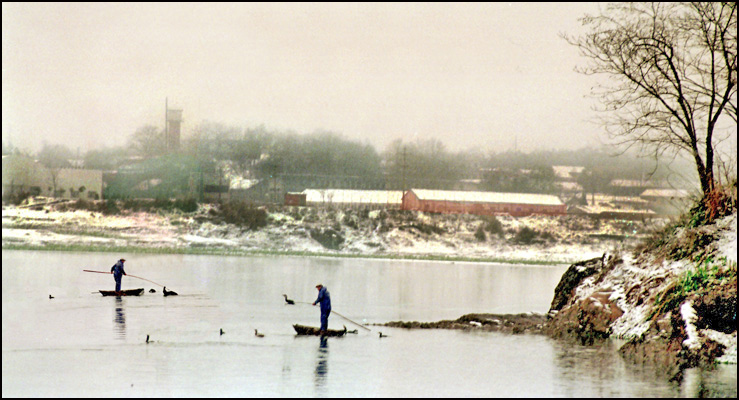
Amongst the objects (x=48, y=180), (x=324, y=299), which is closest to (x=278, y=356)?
(x=324, y=299)

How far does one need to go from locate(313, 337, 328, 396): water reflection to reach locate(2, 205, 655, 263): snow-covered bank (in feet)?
413

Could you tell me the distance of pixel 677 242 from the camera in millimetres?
31812

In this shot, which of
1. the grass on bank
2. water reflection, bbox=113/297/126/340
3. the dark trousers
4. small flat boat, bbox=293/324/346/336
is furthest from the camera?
the grass on bank

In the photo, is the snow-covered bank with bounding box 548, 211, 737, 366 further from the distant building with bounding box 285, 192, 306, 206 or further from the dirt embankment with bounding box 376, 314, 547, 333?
the distant building with bounding box 285, 192, 306, 206

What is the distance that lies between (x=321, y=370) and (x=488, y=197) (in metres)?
136

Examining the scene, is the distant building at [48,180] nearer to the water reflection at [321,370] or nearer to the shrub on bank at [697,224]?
the water reflection at [321,370]

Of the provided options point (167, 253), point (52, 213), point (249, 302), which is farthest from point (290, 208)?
point (249, 302)

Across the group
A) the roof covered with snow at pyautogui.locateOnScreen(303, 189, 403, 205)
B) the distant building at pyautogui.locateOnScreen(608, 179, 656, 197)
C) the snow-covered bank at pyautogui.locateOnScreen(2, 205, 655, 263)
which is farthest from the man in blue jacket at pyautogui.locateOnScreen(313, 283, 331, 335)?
the distant building at pyautogui.locateOnScreen(608, 179, 656, 197)

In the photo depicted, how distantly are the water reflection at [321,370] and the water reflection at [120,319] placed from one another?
845 centimetres

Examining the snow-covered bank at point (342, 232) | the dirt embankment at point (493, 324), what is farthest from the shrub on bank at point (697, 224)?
the snow-covered bank at point (342, 232)

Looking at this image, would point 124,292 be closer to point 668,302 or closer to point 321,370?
point 321,370

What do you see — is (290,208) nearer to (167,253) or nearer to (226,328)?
(167,253)

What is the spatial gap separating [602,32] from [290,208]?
443 feet

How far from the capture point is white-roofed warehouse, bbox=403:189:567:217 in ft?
525
